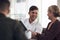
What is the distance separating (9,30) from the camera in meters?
1.65

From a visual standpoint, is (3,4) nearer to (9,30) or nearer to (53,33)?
(9,30)

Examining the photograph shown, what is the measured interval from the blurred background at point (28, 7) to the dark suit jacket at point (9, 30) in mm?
2918

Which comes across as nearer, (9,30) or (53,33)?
(9,30)

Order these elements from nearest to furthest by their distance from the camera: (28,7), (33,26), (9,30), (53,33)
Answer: (9,30)
(53,33)
(33,26)
(28,7)

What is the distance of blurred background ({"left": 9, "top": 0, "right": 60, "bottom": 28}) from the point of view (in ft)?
15.3

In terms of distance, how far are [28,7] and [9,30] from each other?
3.18 m

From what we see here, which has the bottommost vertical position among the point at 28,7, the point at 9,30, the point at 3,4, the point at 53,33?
the point at 53,33

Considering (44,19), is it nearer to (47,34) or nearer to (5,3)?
(47,34)

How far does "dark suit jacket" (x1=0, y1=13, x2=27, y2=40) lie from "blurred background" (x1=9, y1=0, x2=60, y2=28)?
2918 millimetres

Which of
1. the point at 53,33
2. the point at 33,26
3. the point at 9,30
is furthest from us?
the point at 33,26

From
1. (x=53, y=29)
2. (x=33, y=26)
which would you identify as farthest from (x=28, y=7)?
(x=53, y=29)

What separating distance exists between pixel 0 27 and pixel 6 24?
6cm

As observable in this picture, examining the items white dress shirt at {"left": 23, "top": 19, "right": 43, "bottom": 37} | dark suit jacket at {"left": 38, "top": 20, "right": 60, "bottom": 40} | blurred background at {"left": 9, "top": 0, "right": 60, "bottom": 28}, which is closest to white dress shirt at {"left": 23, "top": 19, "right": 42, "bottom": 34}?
white dress shirt at {"left": 23, "top": 19, "right": 43, "bottom": 37}

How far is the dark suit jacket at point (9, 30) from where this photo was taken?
164cm
